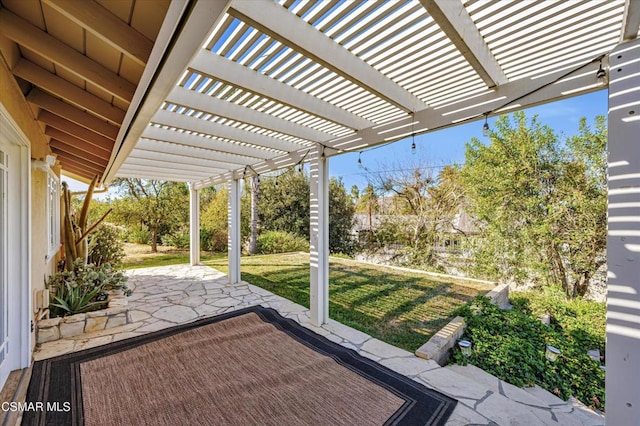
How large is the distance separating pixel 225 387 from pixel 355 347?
5.80ft

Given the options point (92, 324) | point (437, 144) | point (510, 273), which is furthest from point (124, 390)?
point (437, 144)

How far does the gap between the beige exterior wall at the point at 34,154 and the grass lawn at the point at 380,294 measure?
13.5 feet

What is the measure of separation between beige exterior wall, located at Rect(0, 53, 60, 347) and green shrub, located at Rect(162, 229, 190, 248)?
8.71 meters

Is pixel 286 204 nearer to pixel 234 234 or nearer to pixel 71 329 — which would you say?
pixel 234 234

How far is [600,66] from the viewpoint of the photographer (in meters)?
2.09

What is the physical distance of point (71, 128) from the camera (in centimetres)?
378

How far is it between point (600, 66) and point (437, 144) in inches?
300

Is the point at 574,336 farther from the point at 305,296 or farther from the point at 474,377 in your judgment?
the point at 305,296

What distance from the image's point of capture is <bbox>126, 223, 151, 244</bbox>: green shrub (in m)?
12.6

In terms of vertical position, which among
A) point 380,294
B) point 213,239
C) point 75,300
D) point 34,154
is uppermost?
point 34,154

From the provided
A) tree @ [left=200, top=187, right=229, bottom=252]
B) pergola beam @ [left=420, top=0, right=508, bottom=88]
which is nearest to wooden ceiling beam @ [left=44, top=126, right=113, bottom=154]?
pergola beam @ [left=420, top=0, right=508, bottom=88]

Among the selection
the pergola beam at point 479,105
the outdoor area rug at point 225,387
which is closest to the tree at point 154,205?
the outdoor area rug at point 225,387

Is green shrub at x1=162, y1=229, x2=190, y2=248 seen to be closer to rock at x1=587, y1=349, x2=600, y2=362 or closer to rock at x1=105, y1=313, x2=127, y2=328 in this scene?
Answer: rock at x1=105, y1=313, x2=127, y2=328

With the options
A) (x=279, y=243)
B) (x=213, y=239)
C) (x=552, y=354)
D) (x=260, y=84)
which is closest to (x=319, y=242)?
(x=260, y=84)
